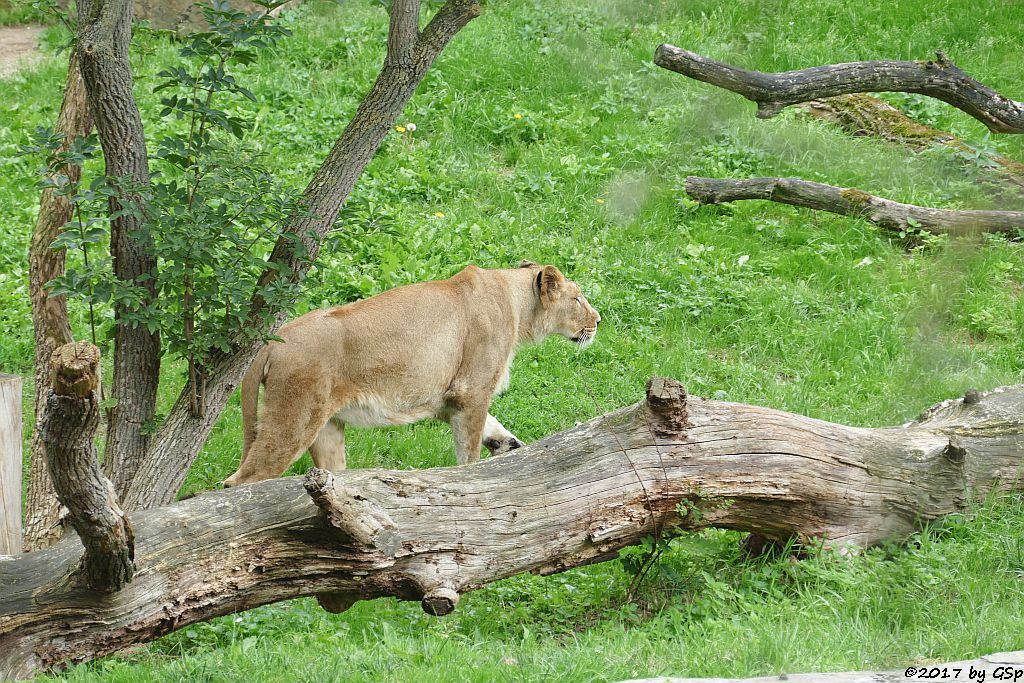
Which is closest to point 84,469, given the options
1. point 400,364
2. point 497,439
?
point 400,364

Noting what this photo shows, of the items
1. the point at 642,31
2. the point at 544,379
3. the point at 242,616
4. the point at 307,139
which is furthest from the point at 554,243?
the point at 242,616

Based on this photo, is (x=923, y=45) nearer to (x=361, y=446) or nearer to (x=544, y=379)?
(x=544, y=379)

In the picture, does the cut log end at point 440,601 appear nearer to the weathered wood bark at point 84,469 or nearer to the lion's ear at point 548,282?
the weathered wood bark at point 84,469

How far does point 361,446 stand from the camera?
8164mm

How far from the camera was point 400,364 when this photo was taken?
725 cm

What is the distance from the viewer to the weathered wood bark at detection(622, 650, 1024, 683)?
12.2 feet

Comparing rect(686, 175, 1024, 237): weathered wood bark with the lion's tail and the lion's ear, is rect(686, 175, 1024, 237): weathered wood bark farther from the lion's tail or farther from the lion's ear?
the lion's tail

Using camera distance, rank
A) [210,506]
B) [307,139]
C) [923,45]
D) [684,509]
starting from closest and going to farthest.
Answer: [210,506] → [684,509] → [307,139] → [923,45]

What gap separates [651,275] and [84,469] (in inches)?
279

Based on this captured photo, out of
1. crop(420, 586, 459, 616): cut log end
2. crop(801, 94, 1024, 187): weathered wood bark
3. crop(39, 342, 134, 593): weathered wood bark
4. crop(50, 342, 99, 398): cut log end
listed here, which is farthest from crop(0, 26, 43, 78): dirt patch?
crop(50, 342, 99, 398): cut log end

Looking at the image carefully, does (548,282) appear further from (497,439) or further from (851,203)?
(851,203)

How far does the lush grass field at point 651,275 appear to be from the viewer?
5.06 meters

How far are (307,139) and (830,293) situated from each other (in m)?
5.77

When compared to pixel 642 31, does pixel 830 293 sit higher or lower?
lower
